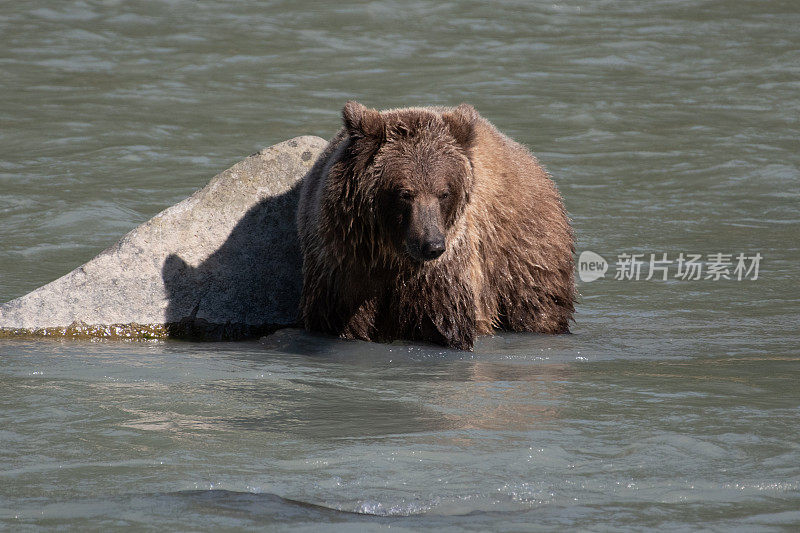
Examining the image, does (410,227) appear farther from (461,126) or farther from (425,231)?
(461,126)

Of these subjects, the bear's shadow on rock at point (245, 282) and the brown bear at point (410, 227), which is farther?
the bear's shadow on rock at point (245, 282)

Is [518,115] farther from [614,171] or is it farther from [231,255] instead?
[231,255]

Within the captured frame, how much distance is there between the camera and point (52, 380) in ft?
19.4

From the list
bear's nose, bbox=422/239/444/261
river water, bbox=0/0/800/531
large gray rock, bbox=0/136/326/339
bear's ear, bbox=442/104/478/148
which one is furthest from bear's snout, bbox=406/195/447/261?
large gray rock, bbox=0/136/326/339

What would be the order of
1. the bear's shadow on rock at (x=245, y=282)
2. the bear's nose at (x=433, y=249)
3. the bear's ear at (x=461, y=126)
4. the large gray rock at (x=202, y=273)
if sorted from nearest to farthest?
the bear's nose at (x=433, y=249), the bear's ear at (x=461, y=126), the large gray rock at (x=202, y=273), the bear's shadow on rock at (x=245, y=282)

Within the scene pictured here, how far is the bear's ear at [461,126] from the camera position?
22.9 feet

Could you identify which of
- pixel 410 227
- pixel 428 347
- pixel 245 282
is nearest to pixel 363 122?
pixel 410 227

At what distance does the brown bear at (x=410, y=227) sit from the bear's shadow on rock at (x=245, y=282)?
0.48 m

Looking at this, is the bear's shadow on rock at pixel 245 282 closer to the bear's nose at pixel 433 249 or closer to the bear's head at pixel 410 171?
the bear's head at pixel 410 171

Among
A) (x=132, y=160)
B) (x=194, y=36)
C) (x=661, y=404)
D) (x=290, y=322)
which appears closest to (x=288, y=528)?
(x=661, y=404)

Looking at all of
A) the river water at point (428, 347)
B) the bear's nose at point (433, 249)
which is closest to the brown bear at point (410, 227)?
the bear's nose at point (433, 249)

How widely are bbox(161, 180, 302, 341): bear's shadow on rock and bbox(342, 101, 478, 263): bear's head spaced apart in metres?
1.38

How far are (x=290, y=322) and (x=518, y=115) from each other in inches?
306

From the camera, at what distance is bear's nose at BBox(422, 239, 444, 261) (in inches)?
255
